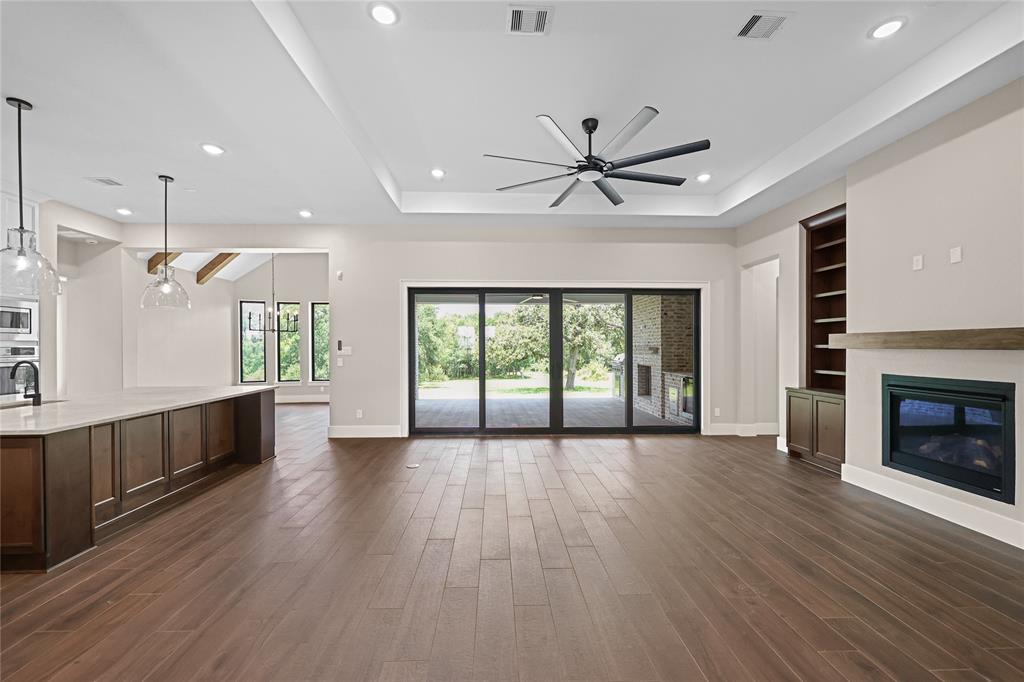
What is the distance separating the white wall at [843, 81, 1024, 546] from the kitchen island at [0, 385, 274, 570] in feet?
19.0

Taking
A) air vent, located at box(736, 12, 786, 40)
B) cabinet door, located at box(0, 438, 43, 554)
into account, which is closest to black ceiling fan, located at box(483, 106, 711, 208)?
air vent, located at box(736, 12, 786, 40)

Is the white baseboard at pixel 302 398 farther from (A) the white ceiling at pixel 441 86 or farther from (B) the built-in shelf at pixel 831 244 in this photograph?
(B) the built-in shelf at pixel 831 244

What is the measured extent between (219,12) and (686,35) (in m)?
2.58

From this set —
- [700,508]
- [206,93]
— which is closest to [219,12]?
[206,93]

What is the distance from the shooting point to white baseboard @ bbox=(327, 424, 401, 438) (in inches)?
265

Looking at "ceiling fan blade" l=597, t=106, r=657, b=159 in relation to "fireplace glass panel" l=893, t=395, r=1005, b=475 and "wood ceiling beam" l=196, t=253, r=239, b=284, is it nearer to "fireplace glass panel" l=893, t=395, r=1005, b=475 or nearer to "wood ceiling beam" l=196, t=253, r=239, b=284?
"fireplace glass panel" l=893, t=395, r=1005, b=475

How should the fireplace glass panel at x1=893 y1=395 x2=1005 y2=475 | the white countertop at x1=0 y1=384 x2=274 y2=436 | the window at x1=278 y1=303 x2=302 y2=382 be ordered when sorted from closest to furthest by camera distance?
the white countertop at x1=0 y1=384 x2=274 y2=436
the fireplace glass panel at x1=893 y1=395 x2=1005 y2=475
the window at x1=278 y1=303 x2=302 y2=382

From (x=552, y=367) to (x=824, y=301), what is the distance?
11.2ft

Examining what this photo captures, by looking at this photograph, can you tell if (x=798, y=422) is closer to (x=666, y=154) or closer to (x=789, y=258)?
(x=789, y=258)

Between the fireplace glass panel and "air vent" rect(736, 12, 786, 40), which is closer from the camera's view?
"air vent" rect(736, 12, 786, 40)

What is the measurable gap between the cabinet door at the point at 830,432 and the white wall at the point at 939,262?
0.57 feet

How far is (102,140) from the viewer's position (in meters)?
3.94

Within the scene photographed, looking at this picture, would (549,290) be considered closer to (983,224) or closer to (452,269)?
(452,269)

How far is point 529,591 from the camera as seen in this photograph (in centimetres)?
251
